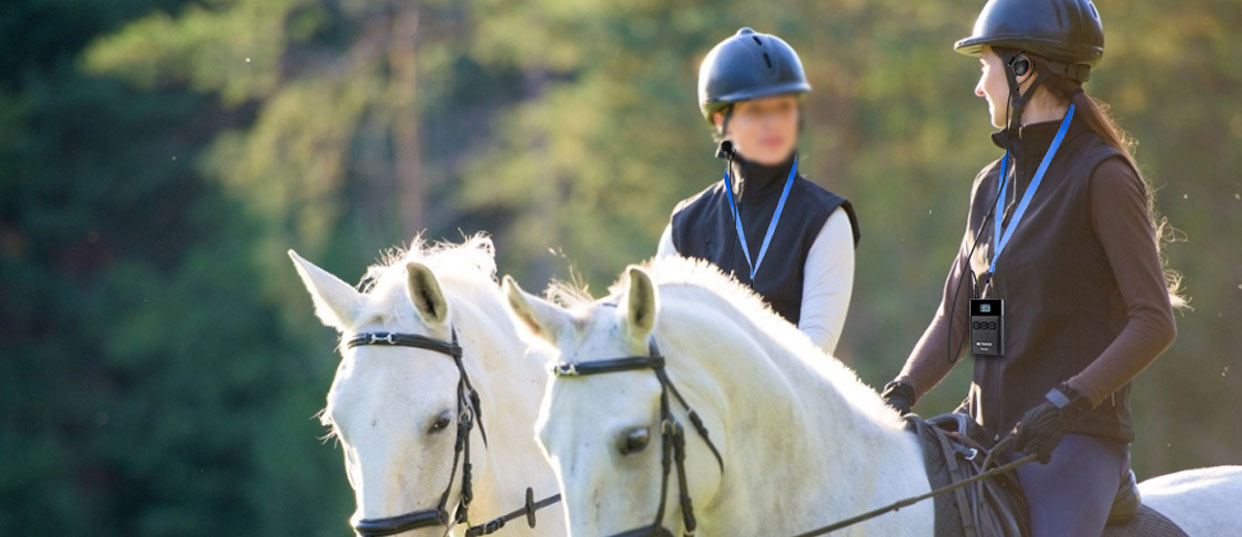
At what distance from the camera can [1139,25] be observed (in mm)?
17094

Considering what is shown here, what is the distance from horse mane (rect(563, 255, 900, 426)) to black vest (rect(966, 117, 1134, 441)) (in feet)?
1.28

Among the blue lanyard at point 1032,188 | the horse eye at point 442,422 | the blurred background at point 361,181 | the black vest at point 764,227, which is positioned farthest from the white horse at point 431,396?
the blurred background at point 361,181

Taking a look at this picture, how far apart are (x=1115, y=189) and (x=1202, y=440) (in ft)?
50.0

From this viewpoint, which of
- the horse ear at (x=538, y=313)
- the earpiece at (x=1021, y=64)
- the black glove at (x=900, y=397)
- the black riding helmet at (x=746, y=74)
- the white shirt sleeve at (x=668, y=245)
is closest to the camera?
the horse ear at (x=538, y=313)

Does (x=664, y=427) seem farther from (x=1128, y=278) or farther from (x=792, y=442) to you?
(x=1128, y=278)

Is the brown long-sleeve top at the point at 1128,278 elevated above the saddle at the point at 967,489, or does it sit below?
above

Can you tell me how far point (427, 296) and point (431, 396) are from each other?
0.37m

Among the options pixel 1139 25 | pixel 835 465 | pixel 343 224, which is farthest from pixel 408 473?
pixel 343 224

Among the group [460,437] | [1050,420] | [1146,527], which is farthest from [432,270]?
[1146,527]

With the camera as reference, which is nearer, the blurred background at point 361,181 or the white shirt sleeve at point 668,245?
the white shirt sleeve at point 668,245

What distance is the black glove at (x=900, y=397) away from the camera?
4309 mm

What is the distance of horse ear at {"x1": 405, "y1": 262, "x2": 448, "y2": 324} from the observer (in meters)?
4.62

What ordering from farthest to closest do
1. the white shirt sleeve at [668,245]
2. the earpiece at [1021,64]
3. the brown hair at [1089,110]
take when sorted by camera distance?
the white shirt sleeve at [668,245] < the earpiece at [1021,64] < the brown hair at [1089,110]

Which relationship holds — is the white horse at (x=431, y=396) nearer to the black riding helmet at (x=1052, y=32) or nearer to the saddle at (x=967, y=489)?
the saddle at (x=967, y=489)
